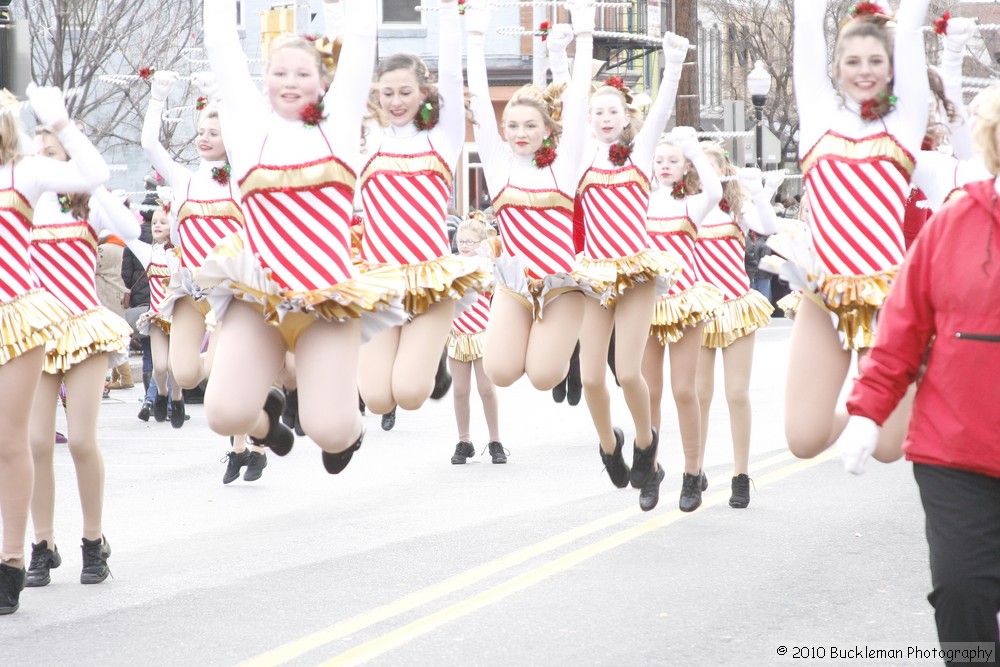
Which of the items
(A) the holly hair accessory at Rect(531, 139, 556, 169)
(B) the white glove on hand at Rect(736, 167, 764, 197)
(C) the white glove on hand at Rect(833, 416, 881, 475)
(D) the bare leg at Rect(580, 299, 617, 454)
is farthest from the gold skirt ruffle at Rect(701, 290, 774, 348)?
(C) the white glove on hand at Rect(833, 416, 881, 475)

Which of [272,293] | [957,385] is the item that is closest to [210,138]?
[272,293]

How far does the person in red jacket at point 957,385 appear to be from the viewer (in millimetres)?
4477

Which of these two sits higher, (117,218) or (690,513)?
(117,218)

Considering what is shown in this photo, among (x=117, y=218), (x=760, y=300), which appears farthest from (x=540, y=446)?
(x=117, y=218)

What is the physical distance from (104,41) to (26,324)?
16.6 m

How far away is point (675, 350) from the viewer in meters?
9.70

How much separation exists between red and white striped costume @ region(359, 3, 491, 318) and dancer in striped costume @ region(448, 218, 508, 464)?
3195 millimetres

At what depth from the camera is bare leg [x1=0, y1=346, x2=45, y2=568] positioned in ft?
22.7

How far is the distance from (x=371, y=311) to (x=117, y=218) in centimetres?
207

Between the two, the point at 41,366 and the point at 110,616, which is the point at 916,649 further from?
the point at 41,366

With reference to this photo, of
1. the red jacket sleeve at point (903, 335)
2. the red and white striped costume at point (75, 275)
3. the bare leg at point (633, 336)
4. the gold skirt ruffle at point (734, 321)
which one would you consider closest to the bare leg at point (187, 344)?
the red and white striped costume at point (75, 275)

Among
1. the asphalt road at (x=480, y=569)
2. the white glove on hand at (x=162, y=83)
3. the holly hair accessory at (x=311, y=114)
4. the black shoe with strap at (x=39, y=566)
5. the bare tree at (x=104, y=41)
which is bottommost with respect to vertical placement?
the asphalt road at (x=480, y=569)

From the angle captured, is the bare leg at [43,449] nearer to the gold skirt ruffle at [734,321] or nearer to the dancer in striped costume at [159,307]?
the dancer in striped costume at [159,307]

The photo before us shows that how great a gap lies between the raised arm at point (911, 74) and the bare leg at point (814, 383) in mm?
931
